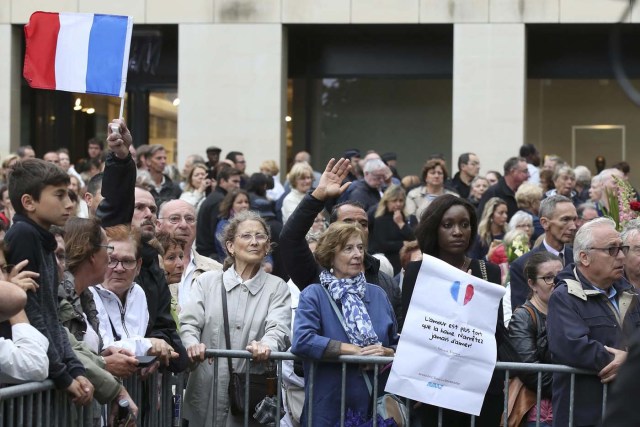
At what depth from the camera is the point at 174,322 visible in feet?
25.1

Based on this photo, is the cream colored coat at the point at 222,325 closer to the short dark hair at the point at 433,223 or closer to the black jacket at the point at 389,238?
the short dark hair at the point at 433,223

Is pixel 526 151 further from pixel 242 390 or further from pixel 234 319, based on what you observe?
pixel 242 390

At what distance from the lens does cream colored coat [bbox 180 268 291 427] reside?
7.88 metres

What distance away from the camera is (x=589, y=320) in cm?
719

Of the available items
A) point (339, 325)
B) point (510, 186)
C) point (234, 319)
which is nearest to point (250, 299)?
point (234, 319)

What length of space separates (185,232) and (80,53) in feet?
5.27

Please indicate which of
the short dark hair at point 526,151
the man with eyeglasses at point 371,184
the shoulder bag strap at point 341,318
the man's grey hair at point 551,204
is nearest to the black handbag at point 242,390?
the shoulder bag strap at point 341,318

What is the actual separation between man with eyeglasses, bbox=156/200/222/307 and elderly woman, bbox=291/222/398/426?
1586 millimetres

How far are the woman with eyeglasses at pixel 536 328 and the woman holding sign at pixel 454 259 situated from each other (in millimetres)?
251

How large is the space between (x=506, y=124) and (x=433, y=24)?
246cm

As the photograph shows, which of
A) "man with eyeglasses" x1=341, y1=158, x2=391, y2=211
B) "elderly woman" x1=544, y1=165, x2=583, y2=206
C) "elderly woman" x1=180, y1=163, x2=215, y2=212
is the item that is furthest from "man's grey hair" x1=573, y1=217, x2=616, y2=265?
"elderly woman" x1=180, y1=163, x2=215, y2=212

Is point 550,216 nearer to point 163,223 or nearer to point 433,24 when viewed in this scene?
point 163,223

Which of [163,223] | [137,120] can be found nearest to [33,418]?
[163,223]

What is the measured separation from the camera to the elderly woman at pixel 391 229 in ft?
44.0
